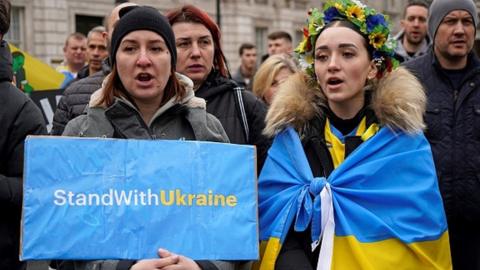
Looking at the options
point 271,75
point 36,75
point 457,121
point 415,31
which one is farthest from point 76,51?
point 457,121

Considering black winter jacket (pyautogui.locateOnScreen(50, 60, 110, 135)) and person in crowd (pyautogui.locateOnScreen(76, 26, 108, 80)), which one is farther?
person in crowd (pyautogui.locateOnScreen(76, 26, 108, 80))

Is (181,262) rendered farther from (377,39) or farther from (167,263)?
(377,39)

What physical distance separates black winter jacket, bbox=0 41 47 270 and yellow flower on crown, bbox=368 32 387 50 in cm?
175

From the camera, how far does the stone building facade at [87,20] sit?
22938mm

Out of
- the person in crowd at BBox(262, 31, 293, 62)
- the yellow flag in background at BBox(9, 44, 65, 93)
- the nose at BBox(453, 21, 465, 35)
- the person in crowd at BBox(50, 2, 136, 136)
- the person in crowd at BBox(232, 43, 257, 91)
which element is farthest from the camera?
the person in crowd at BBox(232, 43, 257, 91)

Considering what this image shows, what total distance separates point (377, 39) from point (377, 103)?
322 millimetres

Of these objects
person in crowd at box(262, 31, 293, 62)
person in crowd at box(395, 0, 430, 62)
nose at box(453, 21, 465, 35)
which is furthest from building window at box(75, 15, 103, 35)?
nose at box(453, 21, 465, 35)

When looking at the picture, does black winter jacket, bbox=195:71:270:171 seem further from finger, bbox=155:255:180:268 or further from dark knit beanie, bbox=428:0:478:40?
dark knit beanie, bbox=428:0:478:40

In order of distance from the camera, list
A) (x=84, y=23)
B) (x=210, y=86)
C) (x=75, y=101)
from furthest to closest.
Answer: (x=84, y=23) < (x=75, y=101) < (x=210, y=86)

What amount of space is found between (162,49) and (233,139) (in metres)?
0.98

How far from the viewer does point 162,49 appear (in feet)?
10.6

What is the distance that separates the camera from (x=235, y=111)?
414 centimetres

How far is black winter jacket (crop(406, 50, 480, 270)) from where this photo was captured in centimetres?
452

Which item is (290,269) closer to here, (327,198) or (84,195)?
(327,198)
